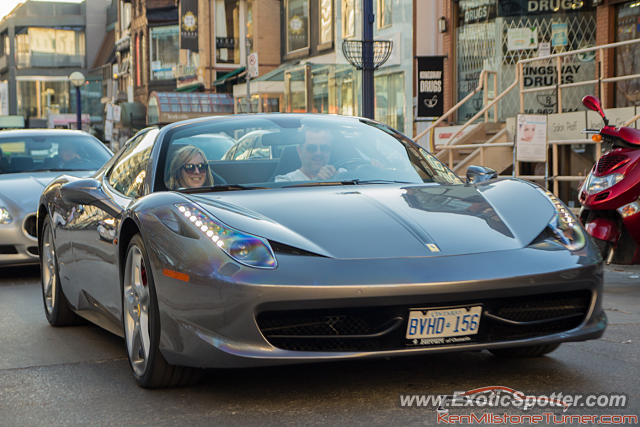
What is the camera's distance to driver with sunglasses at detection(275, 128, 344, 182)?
554 centimetres

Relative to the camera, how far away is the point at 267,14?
156ft

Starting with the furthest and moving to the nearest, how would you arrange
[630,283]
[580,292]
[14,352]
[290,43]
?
[290,43] → [630,283] → [14,352] → [580,292]

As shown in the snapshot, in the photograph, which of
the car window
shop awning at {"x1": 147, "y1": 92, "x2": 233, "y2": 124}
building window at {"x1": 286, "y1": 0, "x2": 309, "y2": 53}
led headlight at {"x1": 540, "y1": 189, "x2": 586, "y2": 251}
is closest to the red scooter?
led headlight at {"x1": 540, "y1": 189, "x2": 586, "y2": 251}

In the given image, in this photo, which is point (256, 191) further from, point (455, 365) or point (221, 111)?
point (221, 111)

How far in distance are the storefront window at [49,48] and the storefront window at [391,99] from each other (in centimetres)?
7978

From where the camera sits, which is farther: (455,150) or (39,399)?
(455,150)

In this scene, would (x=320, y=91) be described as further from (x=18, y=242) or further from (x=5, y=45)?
(x=5, y=45)

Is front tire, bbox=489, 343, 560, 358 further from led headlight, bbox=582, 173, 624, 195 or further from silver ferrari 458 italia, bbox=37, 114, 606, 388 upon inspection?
led headlight, bbox=582, 173, 624, 195

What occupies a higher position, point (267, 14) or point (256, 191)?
point (267, 14)

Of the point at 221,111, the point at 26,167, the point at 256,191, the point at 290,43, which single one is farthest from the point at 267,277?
the point at 221,111

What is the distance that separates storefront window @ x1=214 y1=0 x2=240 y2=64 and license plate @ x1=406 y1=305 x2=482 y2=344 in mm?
49306

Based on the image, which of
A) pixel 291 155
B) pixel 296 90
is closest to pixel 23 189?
pixel 291 155

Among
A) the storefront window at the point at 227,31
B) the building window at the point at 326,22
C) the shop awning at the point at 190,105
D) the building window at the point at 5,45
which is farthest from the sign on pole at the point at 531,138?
the building window at the point at 5,45

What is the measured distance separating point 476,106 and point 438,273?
66.4 feet
